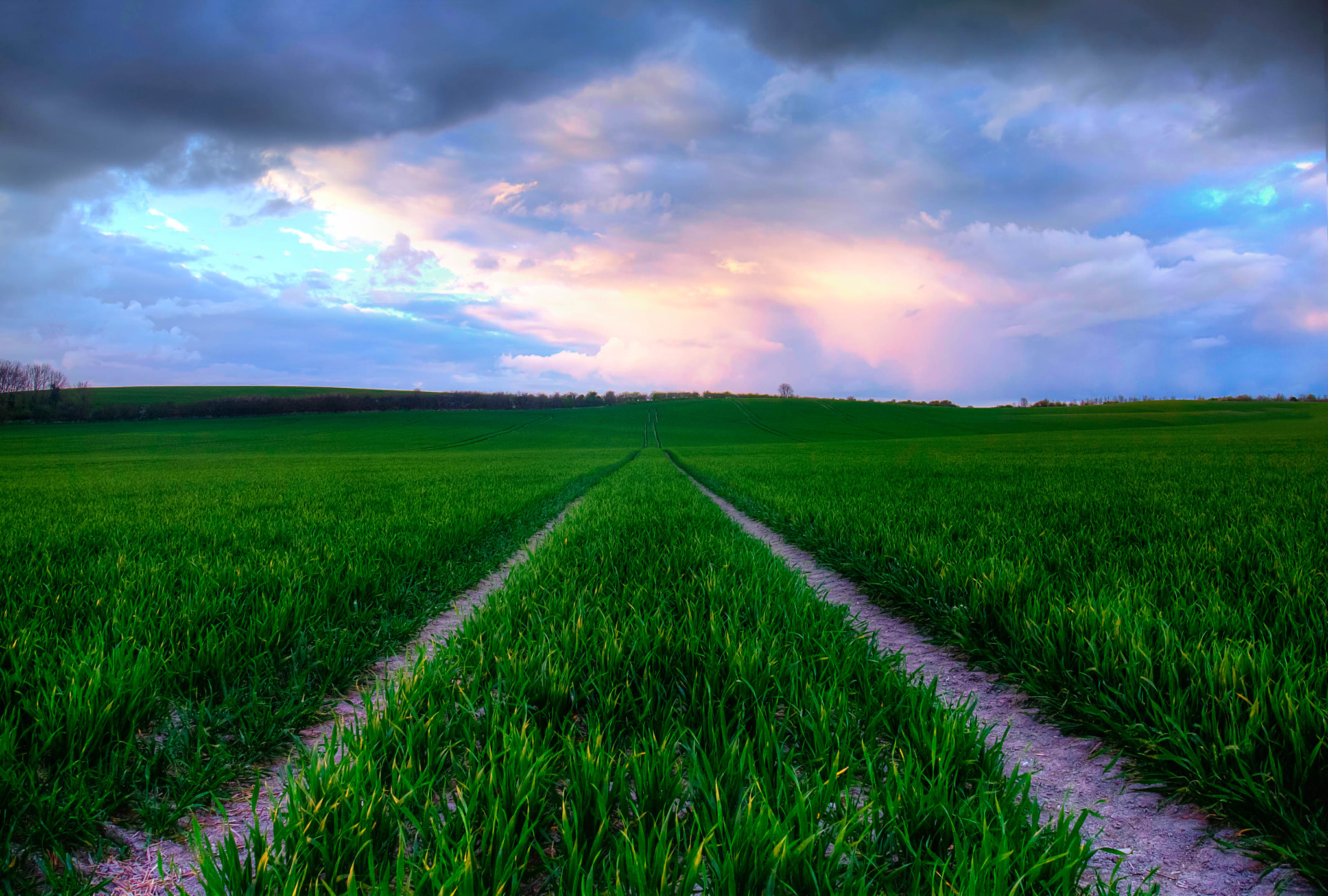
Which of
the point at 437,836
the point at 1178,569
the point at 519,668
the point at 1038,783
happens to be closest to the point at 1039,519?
the point at 1178,569

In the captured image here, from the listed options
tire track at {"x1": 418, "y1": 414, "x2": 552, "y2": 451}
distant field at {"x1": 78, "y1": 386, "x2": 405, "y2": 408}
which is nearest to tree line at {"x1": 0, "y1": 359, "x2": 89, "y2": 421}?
distant field at {"x1": 78, "y1": 386, "x2": 405, "y2": 408}

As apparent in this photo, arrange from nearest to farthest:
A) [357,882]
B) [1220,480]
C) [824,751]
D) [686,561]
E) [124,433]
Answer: [357,882] → [824,751] → [686,561] → [1220,480] → [124,433]

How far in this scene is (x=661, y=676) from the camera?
2.85 metres

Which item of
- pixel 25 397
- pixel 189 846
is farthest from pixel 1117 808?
pixel 25 397

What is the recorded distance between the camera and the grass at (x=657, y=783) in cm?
147

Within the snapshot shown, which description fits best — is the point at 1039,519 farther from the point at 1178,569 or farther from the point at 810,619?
the point at 810,619

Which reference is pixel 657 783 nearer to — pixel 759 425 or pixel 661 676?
pixel 661 676

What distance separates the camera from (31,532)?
695 centimetres

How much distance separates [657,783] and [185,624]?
352 cm

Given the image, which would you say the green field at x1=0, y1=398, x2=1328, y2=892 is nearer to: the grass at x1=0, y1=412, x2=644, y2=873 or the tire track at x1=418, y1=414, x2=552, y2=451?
the grass at x1=0, y1=412, x2=644, y2=873

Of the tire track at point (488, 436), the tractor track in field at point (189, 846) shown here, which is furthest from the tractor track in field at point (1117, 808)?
the tire track at point (488, 436)

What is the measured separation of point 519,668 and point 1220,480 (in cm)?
1495

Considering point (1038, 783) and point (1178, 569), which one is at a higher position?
point (1178, 569)

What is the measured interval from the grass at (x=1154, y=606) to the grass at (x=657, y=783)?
70cm
